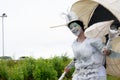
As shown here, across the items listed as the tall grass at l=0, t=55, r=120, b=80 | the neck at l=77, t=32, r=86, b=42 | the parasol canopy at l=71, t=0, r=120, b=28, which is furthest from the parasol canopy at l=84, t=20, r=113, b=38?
the tall grass at l=0, t=55, r=120, b=80

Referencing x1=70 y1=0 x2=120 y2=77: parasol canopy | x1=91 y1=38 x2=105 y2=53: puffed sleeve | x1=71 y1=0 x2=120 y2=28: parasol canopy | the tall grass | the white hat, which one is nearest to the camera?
x1=70 y1=0 x2=120 y2=77: parasol canopy

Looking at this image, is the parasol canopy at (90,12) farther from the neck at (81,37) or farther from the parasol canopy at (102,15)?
the neck at (81,37)

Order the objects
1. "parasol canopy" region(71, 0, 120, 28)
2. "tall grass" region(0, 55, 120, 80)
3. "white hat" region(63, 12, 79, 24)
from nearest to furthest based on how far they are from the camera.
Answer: "white hat" region(63, 12, 79, 24), "parasol canopy" region(71, 0, 120, 28), "tall grass" region(0, 55, 120, 80)

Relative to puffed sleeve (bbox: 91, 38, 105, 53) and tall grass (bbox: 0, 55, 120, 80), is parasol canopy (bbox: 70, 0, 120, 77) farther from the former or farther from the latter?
tall grass (bbox: 0, 55, 120, 80)

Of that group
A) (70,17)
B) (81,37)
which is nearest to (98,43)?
(81,37)

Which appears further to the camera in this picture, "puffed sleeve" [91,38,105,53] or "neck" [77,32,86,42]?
"neck" [77,32,86,42]

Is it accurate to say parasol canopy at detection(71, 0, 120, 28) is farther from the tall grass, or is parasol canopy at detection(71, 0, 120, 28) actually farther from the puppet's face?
the tall grass

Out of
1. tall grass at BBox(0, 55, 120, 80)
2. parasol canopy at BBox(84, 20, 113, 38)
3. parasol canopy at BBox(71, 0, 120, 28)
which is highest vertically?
parasol canopy at BBox(71, 0, 120, 28)

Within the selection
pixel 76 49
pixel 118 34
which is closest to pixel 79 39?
pixel 76 49

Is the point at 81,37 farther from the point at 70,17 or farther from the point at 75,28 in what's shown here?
the point at 70,17

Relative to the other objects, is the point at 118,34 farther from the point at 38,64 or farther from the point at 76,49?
the point at 38,64

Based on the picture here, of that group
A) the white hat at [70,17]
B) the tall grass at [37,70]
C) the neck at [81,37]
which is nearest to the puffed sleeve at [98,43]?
the neck at [81,37]

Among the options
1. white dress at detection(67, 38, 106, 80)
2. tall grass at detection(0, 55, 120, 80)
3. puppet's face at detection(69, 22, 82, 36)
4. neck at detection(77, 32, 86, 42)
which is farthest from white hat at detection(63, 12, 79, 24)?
tall grass at detection(0, 55, 120, 80)

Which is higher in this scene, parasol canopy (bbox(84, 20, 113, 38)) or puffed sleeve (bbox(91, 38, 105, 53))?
parasol canopy (bbox(84, 20, 113, 38))
